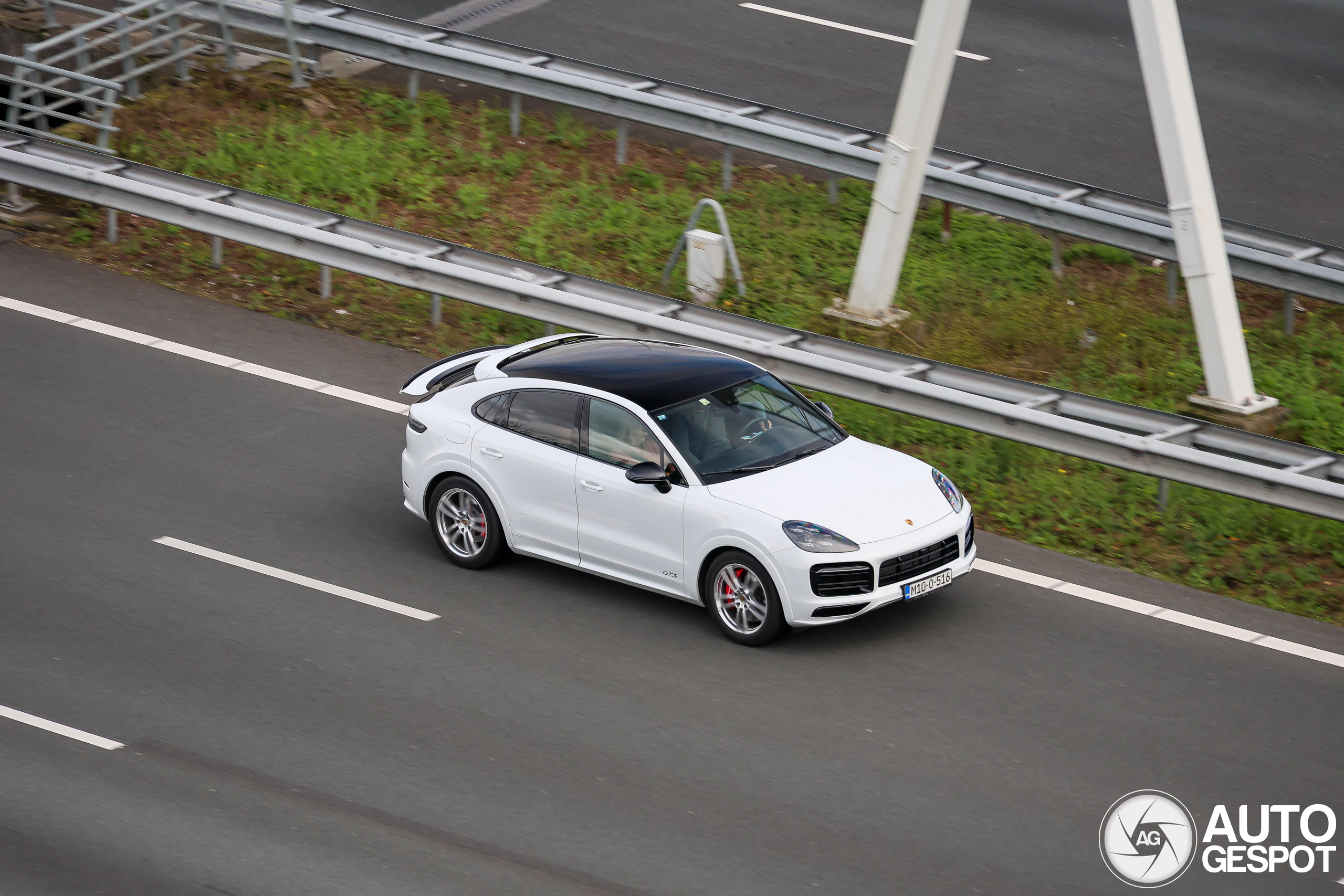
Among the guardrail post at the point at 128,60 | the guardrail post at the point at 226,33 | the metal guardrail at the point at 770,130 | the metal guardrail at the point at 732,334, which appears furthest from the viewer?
the guardrail post at the point at 226,33

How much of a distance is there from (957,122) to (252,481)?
954 centimetres

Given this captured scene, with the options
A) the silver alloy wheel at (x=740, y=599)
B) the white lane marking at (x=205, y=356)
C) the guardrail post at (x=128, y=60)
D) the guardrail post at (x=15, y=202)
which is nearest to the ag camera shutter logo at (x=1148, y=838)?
the silver alloy wheel at (x=740, y=599)

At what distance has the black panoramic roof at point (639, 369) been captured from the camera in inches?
455

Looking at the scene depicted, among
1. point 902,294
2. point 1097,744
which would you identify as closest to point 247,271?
point 902,294

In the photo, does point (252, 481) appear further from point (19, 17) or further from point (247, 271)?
point (19, 17)

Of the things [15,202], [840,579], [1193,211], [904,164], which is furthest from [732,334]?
[15,202]

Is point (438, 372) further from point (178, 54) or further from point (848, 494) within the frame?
point (178, 54)

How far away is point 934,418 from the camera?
13.5 meters

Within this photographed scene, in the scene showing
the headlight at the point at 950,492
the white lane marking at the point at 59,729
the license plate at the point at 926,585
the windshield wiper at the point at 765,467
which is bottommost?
the white lane marking at the point at 59,729

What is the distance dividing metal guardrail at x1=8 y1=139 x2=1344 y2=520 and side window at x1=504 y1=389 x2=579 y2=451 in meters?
2.73

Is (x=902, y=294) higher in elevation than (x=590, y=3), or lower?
lower

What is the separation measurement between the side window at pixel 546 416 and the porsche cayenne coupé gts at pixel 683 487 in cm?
1

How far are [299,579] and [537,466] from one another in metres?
1.76

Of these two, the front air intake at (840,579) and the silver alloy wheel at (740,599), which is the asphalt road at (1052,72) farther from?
the silver alloy wheel at (740,599)
